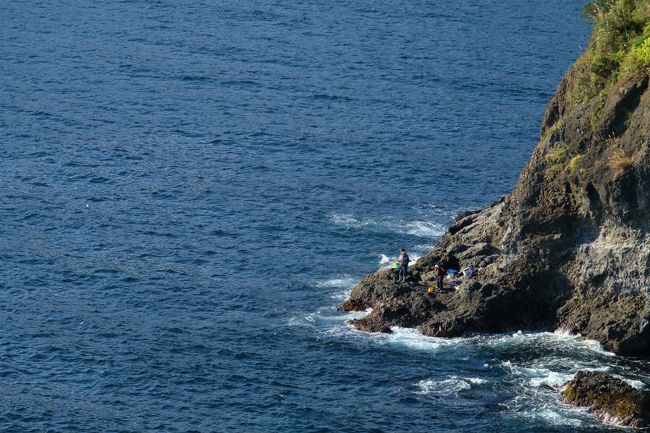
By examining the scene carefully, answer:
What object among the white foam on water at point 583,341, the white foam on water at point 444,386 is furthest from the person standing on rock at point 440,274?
the white foam on water at point 444,386

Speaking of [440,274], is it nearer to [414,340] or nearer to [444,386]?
[414,340]

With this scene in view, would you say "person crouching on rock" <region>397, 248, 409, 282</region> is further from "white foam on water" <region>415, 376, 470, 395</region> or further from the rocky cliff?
"white foam on water" <region>415, 376, 470, 395</region>

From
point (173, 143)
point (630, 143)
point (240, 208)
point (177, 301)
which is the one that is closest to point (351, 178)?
point (240, 208)

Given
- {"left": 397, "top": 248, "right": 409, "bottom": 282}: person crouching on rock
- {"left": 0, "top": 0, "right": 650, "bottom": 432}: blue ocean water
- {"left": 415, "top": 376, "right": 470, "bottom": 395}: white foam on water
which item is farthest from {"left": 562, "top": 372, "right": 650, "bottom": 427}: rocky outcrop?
{"left": 397, "top": 248, "right": 409, "bottom": 282}: person crouching on rock

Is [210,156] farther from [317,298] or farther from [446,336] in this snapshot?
[446,336]

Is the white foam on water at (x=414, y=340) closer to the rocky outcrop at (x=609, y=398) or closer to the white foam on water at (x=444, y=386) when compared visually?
the white foam on water at (x=444, y=386)

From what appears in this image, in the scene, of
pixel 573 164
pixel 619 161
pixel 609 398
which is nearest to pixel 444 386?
pixel 609 398
